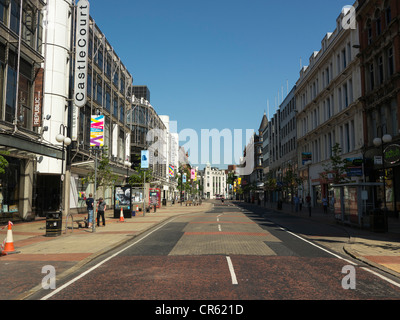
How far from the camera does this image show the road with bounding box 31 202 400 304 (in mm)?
6723

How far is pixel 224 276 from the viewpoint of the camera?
8.14 m

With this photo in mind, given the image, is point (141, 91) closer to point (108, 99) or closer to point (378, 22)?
point (108, 99)

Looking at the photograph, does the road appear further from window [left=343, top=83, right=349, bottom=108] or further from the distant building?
the distant building

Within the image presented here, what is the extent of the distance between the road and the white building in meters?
25.1

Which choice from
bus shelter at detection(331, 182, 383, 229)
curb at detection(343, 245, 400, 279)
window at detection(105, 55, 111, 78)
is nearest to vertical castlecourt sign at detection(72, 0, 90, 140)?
window at detection(105, 55, 111, 78)

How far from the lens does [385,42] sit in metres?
27.8

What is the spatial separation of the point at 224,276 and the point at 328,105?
39.0m

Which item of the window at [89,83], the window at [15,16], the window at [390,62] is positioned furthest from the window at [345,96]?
the window at [15,16]

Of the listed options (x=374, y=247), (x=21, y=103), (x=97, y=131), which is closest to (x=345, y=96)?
(x=97, y=131)

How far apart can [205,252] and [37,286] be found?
557cm

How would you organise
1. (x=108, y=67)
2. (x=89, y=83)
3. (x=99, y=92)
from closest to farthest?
(x=89, y=83)
(x=99, y=92)
(x=108, y=67)

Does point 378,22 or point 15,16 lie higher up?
point 378,22
